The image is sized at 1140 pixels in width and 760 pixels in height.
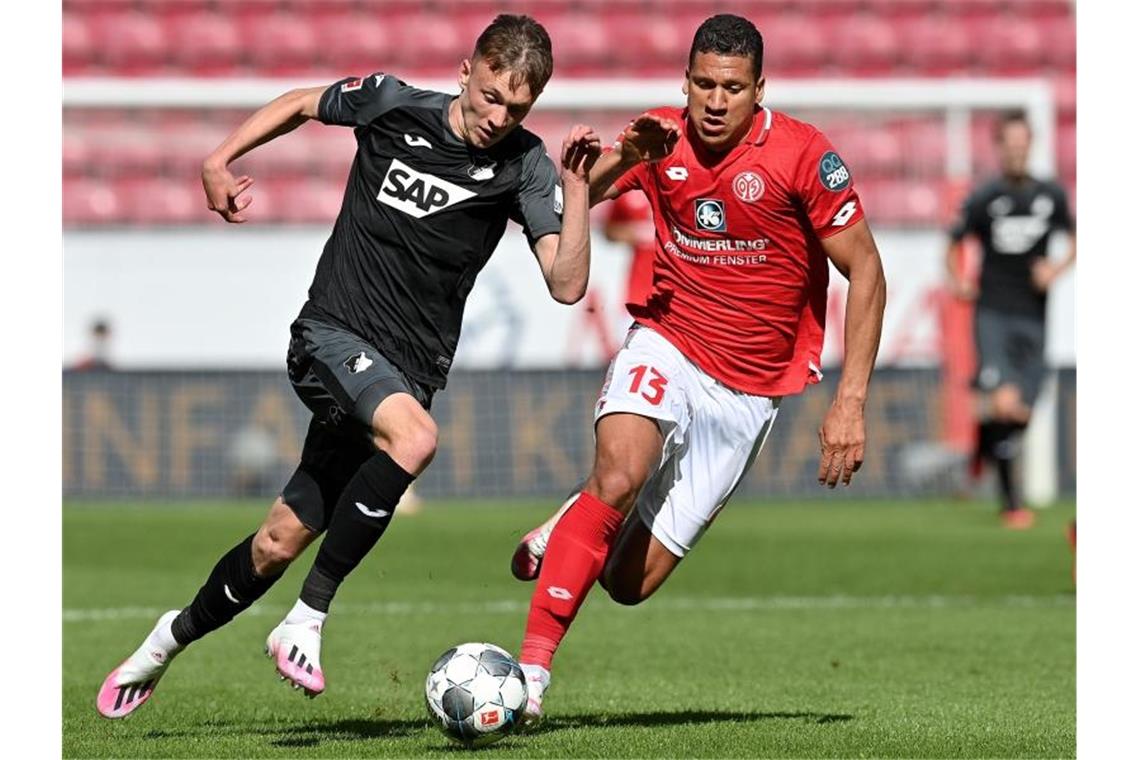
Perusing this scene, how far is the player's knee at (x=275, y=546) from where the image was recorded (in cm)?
648

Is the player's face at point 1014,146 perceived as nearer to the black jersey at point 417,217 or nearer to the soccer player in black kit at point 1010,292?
the soccer player in black kit at point 1010,292

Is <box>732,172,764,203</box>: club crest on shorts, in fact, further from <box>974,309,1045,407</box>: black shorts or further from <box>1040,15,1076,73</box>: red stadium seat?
<box>1040,15,1076,73</box>: red stadium seat

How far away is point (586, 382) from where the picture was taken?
16141mm

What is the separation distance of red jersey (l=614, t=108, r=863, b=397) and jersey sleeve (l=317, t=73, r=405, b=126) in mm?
854

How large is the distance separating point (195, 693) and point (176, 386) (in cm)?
887

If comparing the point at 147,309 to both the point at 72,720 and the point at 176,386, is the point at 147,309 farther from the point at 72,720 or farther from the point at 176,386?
the point at 72,720

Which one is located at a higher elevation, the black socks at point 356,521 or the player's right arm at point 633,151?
the player's right arm at point 633,151

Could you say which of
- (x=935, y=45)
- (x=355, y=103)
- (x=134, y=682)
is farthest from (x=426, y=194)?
(x=935, y=45)

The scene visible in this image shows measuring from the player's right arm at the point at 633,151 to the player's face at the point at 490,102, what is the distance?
343 millimetres

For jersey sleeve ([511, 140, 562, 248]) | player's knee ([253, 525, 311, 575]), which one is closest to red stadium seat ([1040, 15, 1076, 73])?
jersey sleeve ([511, 140, 562, 248])

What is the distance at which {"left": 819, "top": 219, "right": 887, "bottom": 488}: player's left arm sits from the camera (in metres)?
6.24

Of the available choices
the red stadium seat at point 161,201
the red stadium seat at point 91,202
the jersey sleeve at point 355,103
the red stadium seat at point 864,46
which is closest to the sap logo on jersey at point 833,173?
the jersey sleeve at point 355,103

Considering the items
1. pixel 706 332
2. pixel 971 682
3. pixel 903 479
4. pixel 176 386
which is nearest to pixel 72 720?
pixel 706 332
